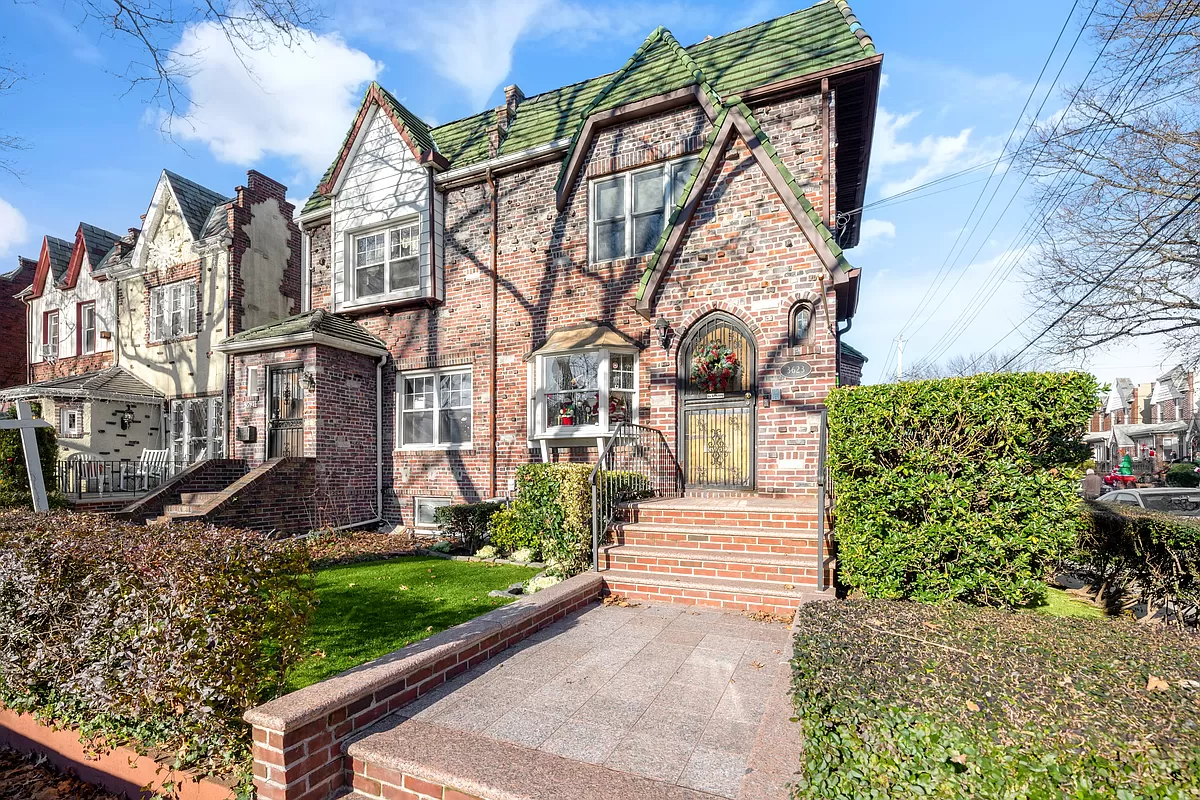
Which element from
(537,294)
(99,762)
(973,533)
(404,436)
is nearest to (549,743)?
(99,762)

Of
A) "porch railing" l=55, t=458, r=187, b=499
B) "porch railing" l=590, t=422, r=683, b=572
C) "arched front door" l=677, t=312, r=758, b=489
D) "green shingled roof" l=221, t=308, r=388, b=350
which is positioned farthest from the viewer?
"porch railing" l=55, t=458, r=187, b=499

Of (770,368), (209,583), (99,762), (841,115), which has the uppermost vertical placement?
(841,115)

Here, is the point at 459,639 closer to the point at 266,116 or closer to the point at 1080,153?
the point at 266,116

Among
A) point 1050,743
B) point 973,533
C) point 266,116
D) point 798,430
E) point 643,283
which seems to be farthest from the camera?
point 643,283

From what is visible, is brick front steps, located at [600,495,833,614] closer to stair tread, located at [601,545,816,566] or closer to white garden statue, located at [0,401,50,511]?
stair tread, located at [601,545,816,566]

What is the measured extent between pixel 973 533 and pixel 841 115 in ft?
25.8

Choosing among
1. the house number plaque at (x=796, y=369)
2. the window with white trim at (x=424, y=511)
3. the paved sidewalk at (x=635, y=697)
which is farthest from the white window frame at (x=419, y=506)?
the house number plaque at (x=796, y=369)

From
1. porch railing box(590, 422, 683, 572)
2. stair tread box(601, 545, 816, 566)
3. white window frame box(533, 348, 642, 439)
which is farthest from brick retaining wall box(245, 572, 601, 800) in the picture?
white window frame box(533, 348, 642, 439)

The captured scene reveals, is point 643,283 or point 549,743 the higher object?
point 643,283

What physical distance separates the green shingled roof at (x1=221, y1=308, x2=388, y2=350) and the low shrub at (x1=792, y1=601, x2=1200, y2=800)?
442 inches

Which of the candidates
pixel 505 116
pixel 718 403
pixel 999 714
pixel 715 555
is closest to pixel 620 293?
pixel 718 403

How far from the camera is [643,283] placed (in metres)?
9.17

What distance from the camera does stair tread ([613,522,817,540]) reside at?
634 centimetres

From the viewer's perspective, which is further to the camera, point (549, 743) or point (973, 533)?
point (973, 533)
